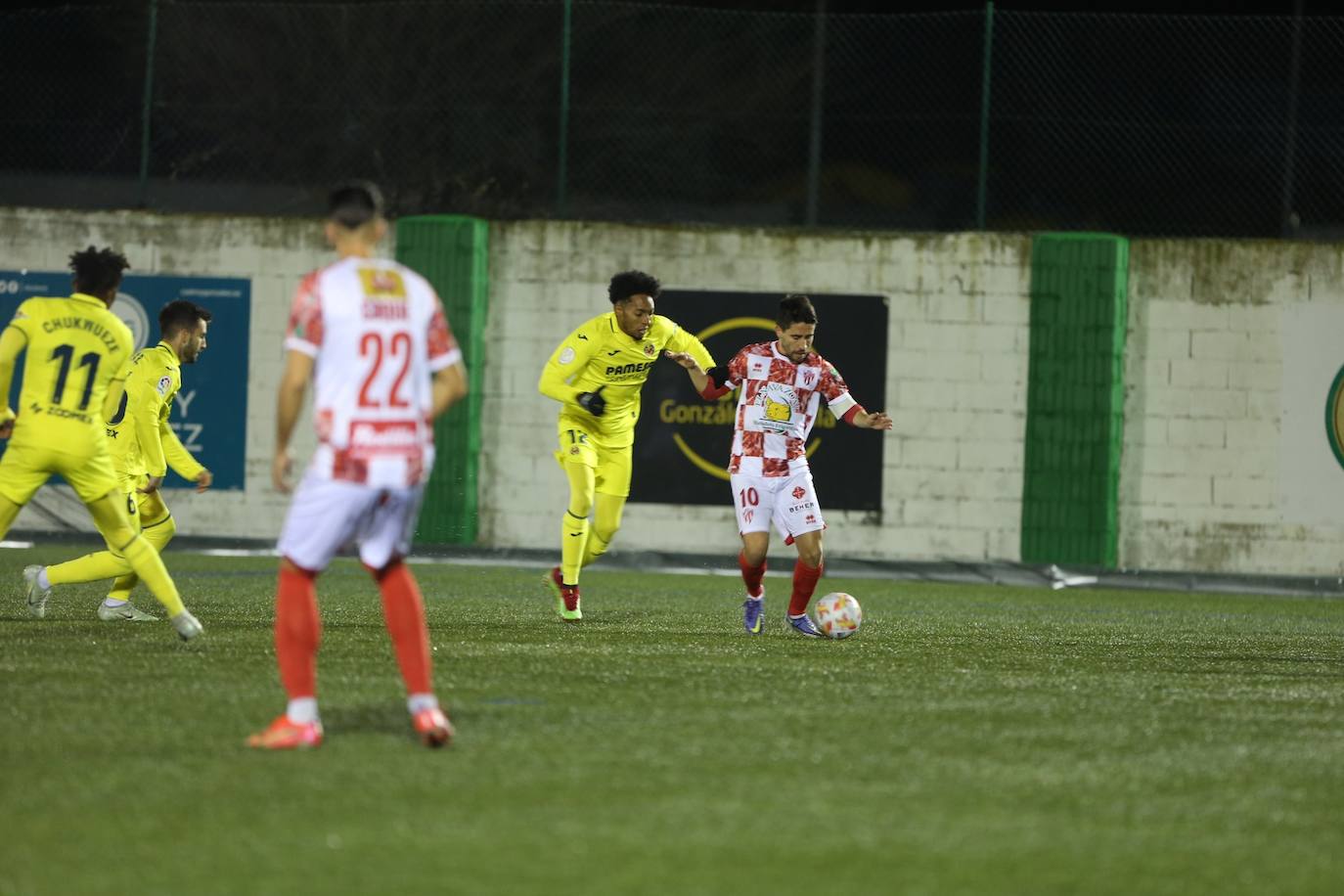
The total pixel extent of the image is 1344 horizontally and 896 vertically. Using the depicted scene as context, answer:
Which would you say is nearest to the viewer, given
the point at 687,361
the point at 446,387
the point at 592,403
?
the point at 446,387

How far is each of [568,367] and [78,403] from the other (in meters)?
3.12

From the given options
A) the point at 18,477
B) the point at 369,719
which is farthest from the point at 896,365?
the point at 369,719

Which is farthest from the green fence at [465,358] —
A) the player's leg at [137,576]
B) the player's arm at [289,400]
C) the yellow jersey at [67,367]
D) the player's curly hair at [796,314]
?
the player's arm at [289,400]

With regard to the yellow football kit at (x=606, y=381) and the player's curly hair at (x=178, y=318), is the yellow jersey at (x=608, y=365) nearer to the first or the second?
the yellow football kit at (x=606, y=381)

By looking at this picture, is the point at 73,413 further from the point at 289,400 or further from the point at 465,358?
the point at 465,358

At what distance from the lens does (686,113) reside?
65.2ft

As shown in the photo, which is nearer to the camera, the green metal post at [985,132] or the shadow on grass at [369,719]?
the shadow on grass at [369,719]

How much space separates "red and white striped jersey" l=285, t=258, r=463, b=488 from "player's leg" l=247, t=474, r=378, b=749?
80 mm

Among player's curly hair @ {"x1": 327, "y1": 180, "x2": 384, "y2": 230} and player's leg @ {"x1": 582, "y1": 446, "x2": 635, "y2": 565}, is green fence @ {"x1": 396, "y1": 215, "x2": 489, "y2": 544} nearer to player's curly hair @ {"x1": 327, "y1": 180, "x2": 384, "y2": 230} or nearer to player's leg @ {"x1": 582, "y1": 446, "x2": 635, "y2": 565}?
player's leg @ {"x1": 582, "y1": 446, "x2": 635, "y2": 565}

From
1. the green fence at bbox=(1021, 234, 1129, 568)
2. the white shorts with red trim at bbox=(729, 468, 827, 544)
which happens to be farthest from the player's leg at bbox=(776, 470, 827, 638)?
the green fence at bbox=(1021, 234, 1129, 568)

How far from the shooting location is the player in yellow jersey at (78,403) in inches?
336

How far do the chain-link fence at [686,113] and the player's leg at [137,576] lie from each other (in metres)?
7.97

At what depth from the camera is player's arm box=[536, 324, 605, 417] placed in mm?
10641


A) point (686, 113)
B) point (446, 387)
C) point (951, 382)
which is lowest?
point (446, 387)
